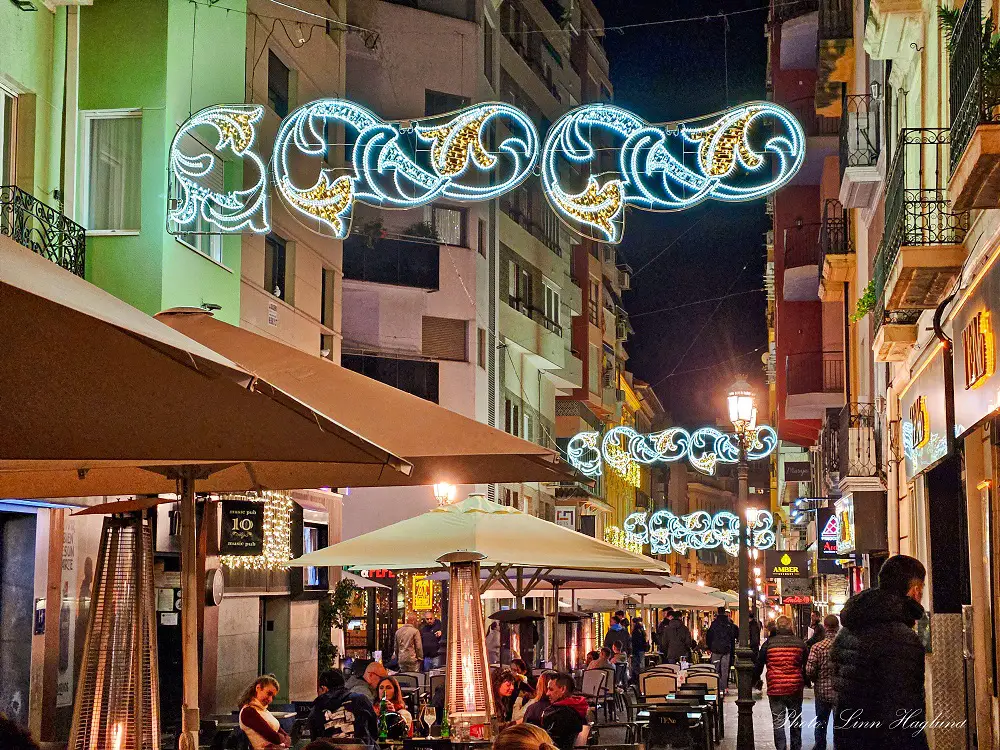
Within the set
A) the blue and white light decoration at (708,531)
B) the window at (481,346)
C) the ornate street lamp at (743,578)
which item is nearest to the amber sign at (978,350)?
the ornate street lamp at (743,578)

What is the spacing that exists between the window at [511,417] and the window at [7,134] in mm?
28160

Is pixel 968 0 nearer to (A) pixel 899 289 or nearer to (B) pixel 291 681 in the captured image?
(A) pixel 899 289

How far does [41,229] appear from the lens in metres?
17.3

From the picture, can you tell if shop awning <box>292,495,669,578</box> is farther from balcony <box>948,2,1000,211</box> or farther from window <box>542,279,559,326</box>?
window <box>542,279,559,326</box>

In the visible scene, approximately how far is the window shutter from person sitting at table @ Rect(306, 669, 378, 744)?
26.6 m

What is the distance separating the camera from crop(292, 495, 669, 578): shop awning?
13.1 meters

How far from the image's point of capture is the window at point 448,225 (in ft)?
130

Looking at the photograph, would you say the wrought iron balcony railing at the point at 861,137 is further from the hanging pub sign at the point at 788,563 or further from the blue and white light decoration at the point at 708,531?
the hanging pub sign at the point at 788,563

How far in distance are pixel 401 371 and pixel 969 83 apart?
96.6ft

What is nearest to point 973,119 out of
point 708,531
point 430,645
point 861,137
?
point 861,137

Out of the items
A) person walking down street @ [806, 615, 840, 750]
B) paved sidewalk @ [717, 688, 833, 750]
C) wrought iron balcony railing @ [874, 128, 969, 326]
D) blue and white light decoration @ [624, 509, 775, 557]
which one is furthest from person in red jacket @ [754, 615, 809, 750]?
blue and white light decoration @ [624, 509, 775, 557]

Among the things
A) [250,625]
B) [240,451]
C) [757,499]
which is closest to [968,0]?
[240,451]

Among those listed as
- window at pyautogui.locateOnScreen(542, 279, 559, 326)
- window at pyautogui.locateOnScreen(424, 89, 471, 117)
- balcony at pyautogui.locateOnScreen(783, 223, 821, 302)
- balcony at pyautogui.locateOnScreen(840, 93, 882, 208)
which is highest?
window at pyautogui.locateOnScreen(424, 89, 471, 117)

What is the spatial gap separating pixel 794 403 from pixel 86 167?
817 inches
